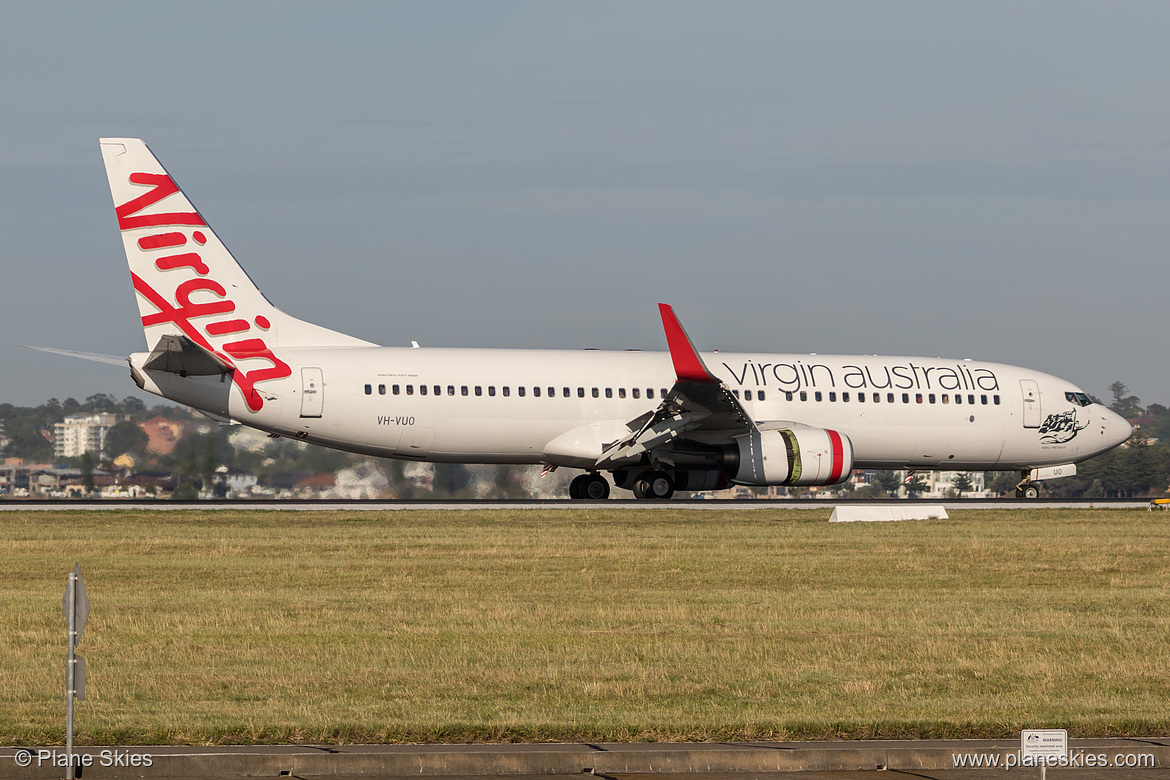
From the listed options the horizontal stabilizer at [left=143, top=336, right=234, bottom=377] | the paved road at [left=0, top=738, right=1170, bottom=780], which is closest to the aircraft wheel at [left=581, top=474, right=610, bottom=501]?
the horizontal stabilizer at [left=143, top=336, right=234, bottom=377]

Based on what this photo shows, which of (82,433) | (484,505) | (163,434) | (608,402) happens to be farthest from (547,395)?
(82,433)

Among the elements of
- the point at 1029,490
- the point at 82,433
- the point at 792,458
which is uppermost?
the point at 82,433

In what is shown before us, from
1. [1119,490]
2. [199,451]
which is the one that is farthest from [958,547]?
[1119,490]

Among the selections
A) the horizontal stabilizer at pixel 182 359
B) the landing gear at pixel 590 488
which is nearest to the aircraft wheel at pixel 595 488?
the landing gear at pixel 590 488

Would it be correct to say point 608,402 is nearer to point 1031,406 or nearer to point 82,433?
point 1031,406

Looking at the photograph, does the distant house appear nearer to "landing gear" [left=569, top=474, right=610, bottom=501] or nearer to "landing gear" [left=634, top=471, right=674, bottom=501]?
"landing gear" [left=569, top=474, right=610, bottom=501]

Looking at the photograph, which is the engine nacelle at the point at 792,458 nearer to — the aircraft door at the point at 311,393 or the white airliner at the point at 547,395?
the white airliner at the point at 547,395

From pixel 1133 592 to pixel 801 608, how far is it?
5051 mm

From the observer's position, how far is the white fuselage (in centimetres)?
3403

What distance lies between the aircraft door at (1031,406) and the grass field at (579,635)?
1289cm

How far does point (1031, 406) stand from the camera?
39.6 metres

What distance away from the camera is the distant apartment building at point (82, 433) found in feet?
133

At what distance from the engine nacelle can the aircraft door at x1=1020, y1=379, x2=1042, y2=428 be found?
6.91m

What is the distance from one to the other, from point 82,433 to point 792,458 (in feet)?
67.2
